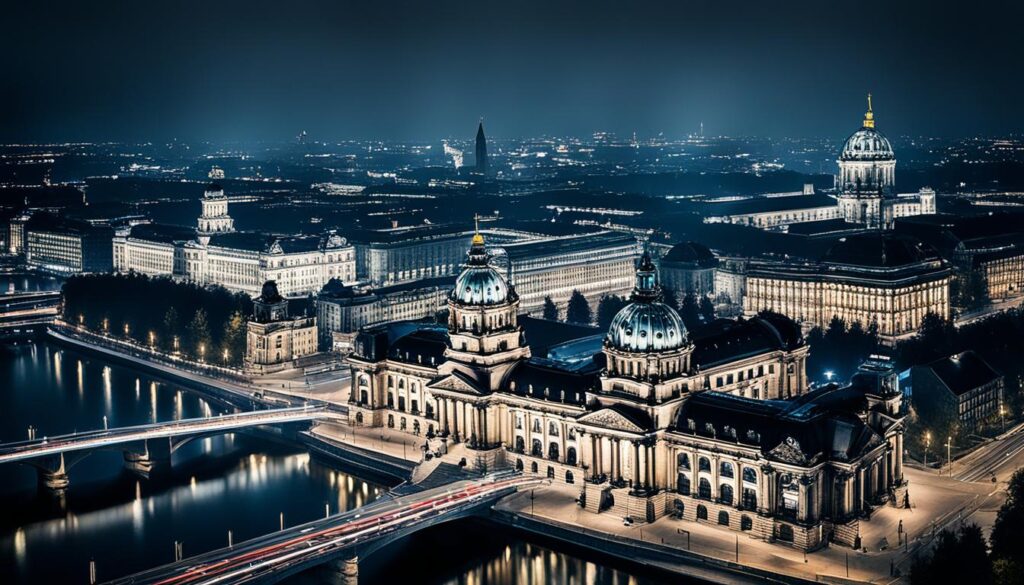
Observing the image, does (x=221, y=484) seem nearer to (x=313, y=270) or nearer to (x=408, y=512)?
(x=408, y=512)

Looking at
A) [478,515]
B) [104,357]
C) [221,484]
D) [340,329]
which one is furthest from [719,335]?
[104,357]

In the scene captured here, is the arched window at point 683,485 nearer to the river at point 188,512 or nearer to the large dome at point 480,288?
the river at point 188,512

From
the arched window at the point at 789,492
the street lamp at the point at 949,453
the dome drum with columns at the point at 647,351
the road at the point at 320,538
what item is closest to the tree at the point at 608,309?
the street lamp at the point at 949,453

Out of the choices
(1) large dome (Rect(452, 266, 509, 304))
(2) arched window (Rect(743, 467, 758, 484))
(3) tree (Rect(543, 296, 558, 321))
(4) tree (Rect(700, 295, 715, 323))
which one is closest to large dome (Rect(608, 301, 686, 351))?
(2) arched window (Rect(743, 467, 758, 484))

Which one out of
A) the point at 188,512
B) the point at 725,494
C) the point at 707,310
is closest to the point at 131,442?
the point at 188,512

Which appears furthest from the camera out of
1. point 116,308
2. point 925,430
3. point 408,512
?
point 116,308

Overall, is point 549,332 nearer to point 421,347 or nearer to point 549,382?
point 421,347

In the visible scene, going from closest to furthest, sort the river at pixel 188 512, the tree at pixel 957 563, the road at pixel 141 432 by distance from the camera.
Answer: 1. the tree at pixel 957 563
2. the river at pixel 188 512
3. the road at pixel 141 432
